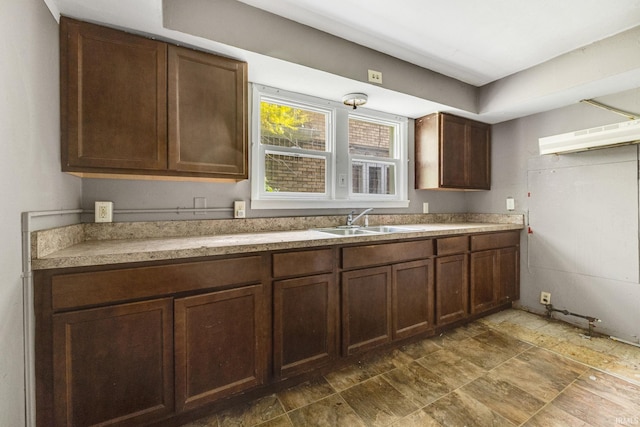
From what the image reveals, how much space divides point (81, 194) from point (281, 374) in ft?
5.51

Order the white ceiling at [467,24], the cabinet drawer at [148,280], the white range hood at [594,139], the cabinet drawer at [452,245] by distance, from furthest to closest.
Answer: the cabinet drawer at [452,245] → the white range hood at [594,139] → the white ceiling at [467,24] → the cabinet drawer at [148,280]

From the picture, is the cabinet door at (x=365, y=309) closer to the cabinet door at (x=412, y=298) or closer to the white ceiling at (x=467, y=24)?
the cabinet door at (x=412, y=298)

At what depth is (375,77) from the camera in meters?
2.24

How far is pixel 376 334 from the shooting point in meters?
2.06

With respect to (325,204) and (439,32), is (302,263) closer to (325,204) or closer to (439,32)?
(325,204)

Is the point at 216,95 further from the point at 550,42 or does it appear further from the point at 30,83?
the point at 550,42

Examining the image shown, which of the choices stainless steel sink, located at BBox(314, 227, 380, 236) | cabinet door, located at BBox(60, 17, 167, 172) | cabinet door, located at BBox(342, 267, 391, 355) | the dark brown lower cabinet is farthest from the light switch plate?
cabinet door, located at BBox(60, 17, 167, 172)

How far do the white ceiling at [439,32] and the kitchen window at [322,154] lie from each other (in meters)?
0.21

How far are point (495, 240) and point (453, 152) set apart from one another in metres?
1.03

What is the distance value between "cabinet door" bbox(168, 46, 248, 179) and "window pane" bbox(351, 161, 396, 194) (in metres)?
1.34

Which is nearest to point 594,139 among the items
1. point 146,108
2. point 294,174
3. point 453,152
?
point 453,152

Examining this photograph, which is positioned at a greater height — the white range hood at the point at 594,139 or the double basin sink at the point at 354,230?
the white range hood at the point at 594,139

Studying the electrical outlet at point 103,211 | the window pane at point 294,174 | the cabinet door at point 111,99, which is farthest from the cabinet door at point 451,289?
the electrical outlet at point 103,211

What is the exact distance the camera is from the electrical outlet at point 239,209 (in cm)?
216
